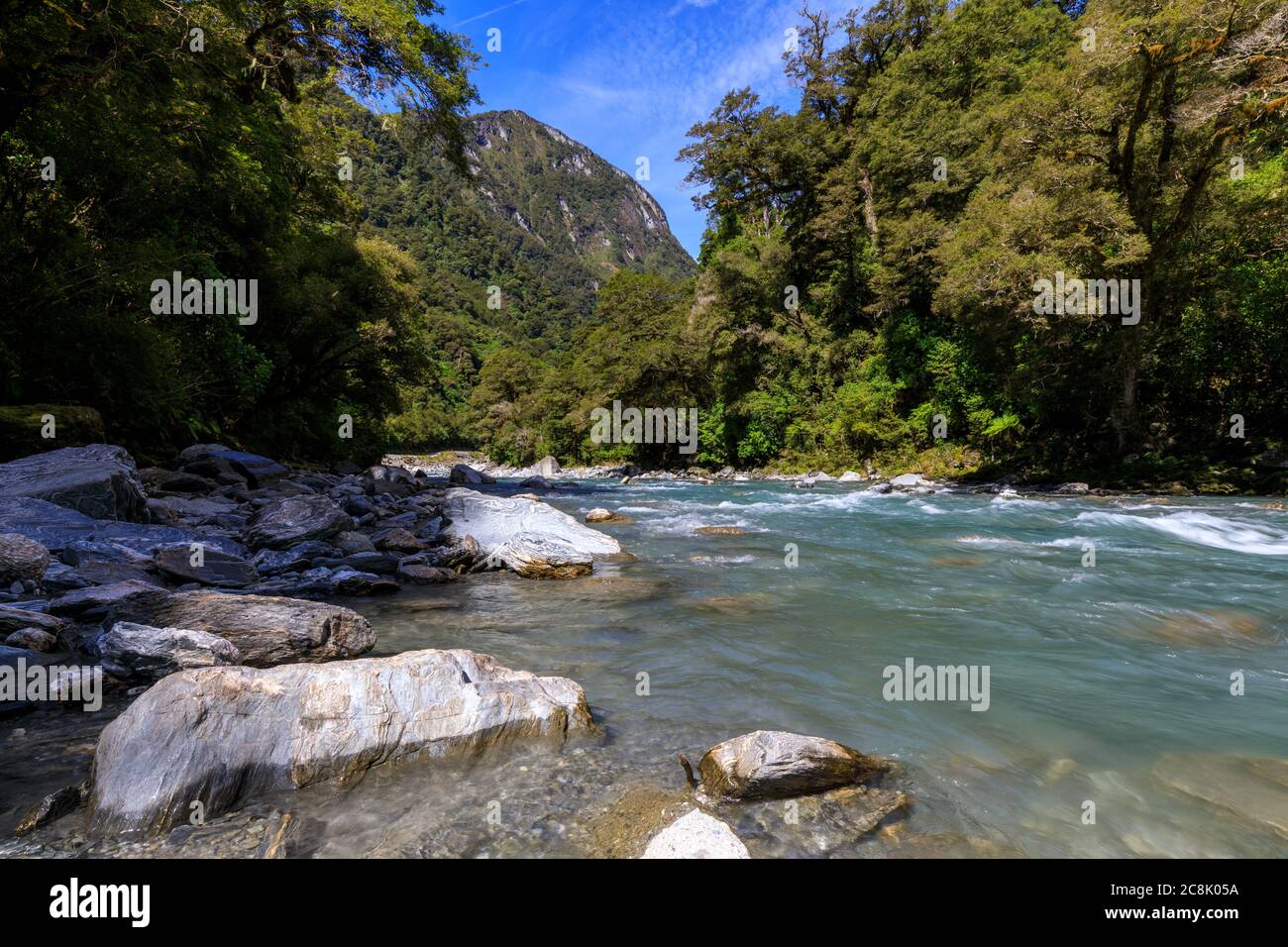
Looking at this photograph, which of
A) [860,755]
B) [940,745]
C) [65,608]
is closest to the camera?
[860,755]

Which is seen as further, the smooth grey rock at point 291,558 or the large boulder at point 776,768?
the smooth grey rock at point 291,558

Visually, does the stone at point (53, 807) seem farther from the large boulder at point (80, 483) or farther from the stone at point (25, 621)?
the large boulder at point (80, 483)

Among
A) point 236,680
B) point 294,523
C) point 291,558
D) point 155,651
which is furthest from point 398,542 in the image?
point 236,680

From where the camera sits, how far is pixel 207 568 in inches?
229

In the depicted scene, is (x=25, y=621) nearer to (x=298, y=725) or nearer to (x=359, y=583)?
(x=359, y=583)

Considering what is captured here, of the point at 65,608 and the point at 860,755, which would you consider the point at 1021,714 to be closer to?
the point at 860,755

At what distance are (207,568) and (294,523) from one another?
2.05 m

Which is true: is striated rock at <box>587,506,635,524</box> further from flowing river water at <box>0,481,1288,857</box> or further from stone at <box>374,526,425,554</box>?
stone at <box>374,526,425,554</box>

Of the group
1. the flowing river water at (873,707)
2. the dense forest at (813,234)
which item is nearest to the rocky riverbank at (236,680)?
the flowing river water at (873,707)

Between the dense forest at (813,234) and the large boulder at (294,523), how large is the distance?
465 centimetres

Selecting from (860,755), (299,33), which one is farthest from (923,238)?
(860,755)

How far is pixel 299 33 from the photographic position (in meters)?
10.3

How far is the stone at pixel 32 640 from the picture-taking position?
3.79 meters
